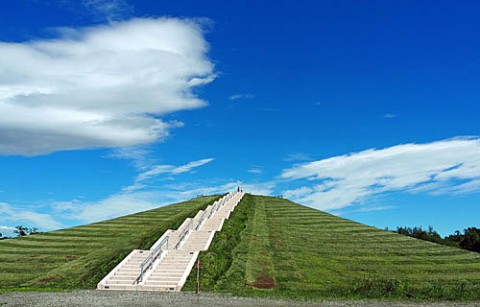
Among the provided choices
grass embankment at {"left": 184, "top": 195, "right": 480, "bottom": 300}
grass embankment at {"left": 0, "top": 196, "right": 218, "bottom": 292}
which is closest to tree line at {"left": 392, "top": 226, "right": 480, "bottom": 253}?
grass embankment at {"left": 184, "top": 195, "right": 480, "bottom": 300}

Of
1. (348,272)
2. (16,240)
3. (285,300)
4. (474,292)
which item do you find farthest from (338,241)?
(16,240)

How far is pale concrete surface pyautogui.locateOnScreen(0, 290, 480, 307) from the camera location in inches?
784

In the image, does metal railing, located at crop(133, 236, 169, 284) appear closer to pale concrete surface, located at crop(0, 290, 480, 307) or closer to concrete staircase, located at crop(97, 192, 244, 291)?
concrete staircase, located at crop(97, 192, 244, 291)

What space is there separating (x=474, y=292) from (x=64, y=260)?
91.8 ft

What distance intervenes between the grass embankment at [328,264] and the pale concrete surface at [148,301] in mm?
1739

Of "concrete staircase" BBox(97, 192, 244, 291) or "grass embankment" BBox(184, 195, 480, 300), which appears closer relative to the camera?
"grass embankment" BBox(184, 195, 480, 300)

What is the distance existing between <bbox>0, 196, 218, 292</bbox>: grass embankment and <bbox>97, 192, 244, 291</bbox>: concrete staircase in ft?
3.64

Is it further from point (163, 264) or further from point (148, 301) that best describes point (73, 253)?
point (148, 301)

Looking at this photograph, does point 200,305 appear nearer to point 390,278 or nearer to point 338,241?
point 390,278

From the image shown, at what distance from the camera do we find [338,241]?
41938 millimetres

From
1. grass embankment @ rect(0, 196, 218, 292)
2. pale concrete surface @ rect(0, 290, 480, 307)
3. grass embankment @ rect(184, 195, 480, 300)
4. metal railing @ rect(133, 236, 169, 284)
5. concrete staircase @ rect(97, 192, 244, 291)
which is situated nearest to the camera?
pale concrete surface @ rect(0, 290, 480, 307)

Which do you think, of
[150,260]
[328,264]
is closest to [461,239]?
[328,264]

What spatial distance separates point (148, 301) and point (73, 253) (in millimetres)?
18042

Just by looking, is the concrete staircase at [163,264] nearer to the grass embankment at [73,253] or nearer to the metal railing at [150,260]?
the metal railing at [150,260]
